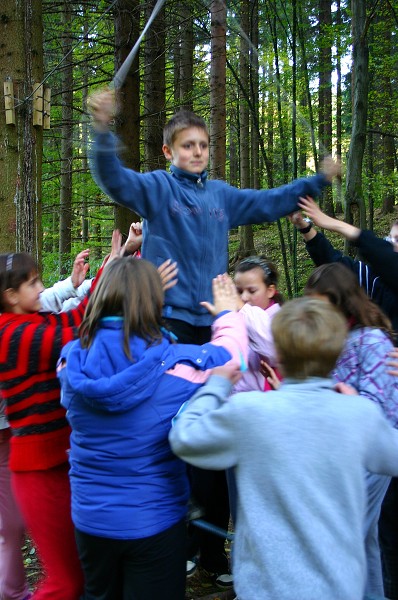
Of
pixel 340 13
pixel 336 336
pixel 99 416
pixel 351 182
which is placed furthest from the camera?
pixel 340 13

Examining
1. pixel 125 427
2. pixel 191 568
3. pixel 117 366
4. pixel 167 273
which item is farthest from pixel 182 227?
pixel 191 568

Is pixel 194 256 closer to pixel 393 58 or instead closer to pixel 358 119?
pixel 358 119

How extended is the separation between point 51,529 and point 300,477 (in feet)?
4.21

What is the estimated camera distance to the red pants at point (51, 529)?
7.43 ft

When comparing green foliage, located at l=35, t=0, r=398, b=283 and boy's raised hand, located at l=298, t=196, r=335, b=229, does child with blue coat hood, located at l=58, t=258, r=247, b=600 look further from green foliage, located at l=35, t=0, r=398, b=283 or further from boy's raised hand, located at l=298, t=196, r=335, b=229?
green foliage, located at l=35, t=0, r=398, b=283

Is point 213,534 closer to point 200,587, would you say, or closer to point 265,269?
point 200,587

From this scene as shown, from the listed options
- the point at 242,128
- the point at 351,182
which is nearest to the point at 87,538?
the point at 351,182

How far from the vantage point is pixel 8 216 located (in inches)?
177

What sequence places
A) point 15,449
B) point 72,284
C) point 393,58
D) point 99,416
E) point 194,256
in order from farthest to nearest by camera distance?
point 393,58 < point 72,284 < point 194,256 < point 15,449 < point 99,416

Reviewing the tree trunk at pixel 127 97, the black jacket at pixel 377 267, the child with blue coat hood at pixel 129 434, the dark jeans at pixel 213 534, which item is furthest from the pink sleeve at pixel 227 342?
the tree trunk at pixel 127 97

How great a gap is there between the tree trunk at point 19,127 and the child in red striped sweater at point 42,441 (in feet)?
7.96

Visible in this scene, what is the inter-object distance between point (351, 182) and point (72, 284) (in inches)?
137

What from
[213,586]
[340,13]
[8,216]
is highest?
[340,13]

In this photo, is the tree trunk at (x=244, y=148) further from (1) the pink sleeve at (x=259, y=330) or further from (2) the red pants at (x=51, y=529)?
(2) the red pants at (x=51, y=529)
